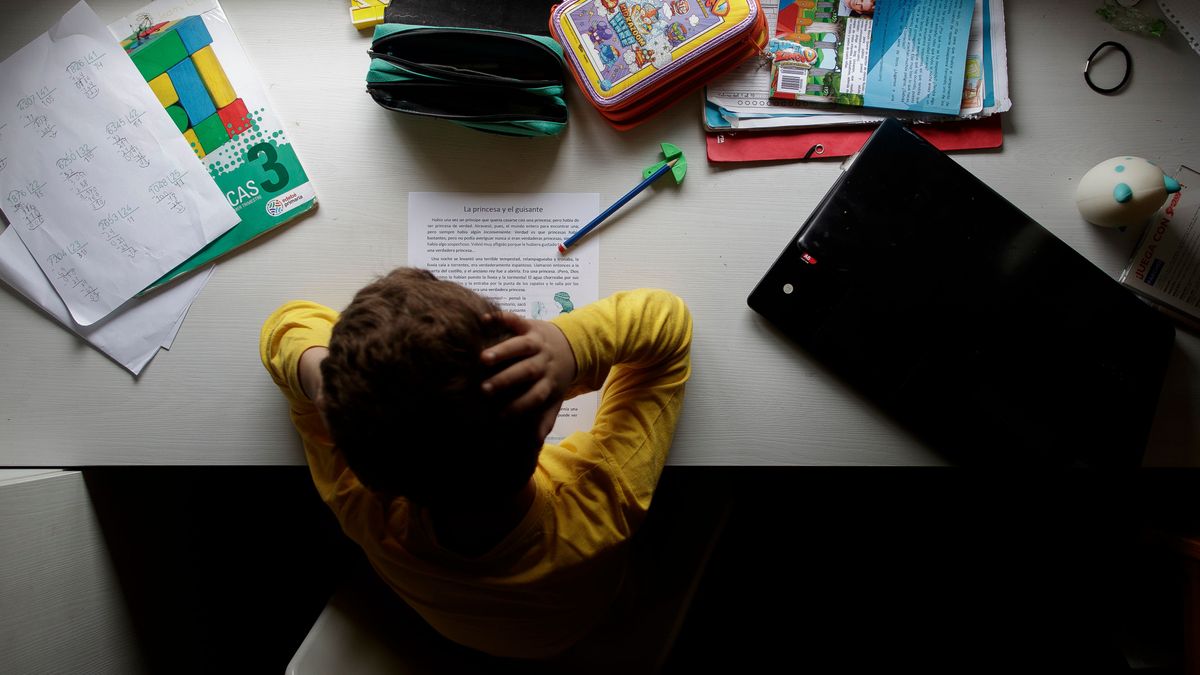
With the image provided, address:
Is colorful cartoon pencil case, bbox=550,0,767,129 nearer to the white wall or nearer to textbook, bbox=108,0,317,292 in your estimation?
textbook, bbox=108,0,317,292

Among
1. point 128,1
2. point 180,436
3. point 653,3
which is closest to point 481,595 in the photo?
A: point 180,436

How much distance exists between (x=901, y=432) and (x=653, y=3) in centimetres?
57

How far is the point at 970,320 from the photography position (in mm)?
689

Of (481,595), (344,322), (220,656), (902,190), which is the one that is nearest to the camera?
(344,322)

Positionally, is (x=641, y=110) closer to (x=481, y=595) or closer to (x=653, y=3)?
(x=653, y=3)

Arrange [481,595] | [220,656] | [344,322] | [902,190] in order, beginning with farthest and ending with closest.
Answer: [220,656], [902,190], [481,595], [344,322]

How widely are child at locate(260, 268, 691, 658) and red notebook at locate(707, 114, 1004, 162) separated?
204 millimetres

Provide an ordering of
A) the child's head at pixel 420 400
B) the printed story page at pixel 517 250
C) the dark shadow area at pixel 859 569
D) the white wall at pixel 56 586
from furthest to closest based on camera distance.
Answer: the dark shadow area at pixel 859 569 < the printed story page at pixel 517 250 < the white wall at pixel 56 586 < the child's head at pixel 420 400

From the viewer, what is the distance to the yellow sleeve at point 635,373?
64cm

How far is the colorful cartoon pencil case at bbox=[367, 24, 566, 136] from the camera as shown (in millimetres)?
715

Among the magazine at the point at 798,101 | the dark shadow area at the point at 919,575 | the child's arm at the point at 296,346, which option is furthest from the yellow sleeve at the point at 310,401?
the dark shadow area at the point at 919,575

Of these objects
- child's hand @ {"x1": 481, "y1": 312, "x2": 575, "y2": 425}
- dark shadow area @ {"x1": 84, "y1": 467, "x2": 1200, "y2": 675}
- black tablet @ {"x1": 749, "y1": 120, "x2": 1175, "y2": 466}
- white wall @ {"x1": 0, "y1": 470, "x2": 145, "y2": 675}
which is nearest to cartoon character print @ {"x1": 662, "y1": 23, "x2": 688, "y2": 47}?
black tablet @ {"x1": 749, "y1": 120, "x2": 1175, "y2": 466}

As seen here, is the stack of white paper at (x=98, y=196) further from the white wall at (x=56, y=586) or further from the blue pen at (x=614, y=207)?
the blue pen at (x=614, y=207)

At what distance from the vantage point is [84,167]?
0.73 m
